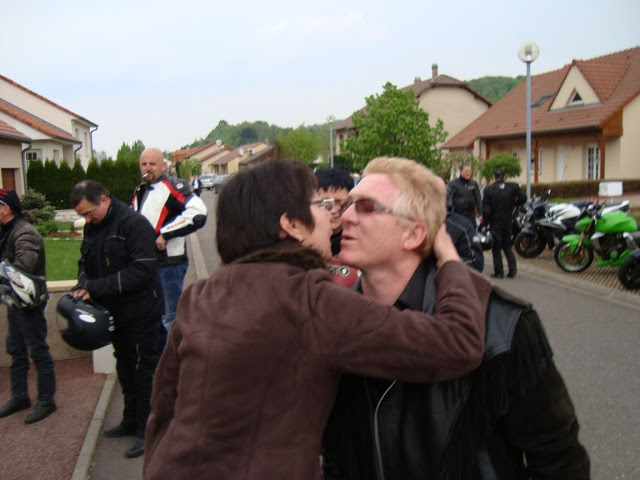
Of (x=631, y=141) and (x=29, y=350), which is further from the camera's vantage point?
(x=631, y=141)

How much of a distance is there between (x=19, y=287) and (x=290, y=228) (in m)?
3.85

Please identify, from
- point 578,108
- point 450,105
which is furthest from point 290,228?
point 450,105

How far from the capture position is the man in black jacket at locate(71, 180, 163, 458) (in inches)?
178

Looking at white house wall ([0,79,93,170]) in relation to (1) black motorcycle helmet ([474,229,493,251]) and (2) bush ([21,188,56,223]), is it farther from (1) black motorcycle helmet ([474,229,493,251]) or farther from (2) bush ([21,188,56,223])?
(1) black motorcycle helmet ([474,229,493,251])

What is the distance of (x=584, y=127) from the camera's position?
29969mm

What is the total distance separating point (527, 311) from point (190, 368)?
87 cm

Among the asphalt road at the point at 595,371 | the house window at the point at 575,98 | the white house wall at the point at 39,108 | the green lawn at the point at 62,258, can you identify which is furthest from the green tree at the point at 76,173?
the asphalt road at the point at 595,371

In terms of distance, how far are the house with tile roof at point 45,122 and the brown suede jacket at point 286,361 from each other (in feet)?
130

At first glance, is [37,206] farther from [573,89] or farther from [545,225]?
[573,89]

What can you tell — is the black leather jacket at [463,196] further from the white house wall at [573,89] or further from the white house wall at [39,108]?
the white house wall at [39,108]

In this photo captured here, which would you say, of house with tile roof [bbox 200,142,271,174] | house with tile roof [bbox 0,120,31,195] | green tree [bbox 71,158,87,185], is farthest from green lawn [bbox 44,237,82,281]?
house with tile roof [bbox 200,142,271,174]

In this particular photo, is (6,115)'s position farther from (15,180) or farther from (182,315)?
(182,315)

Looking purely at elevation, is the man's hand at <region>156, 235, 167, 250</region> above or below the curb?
above

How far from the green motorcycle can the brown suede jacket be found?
32.4 feet
